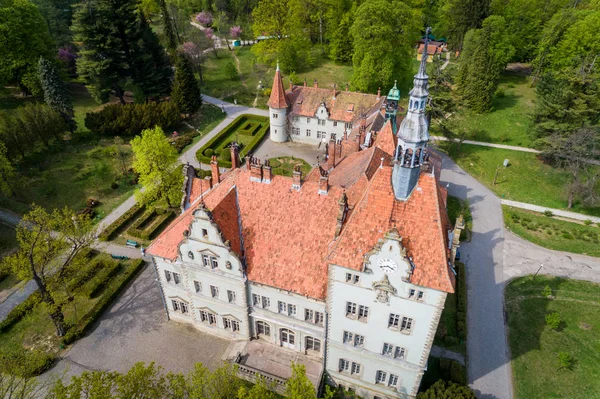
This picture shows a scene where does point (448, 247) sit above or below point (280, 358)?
above

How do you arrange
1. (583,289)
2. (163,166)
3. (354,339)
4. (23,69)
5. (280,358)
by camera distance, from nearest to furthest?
1. (354,339)
2. (280,358)
3. (583,289)
4. (163,166)
5. (23,69)

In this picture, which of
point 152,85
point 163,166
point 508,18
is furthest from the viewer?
point 508,18

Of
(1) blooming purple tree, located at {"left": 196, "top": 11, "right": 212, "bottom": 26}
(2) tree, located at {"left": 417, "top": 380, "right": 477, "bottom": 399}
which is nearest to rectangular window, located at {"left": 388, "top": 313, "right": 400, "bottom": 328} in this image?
(2) tree, located at {"left": 417, "top": 380, "right": 477, "bottom": 399}

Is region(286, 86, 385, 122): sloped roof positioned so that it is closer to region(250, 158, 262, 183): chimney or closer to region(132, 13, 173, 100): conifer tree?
region(132, 13, 173, 100): conifer tree

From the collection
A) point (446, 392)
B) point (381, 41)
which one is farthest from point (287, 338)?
point (381, 41)

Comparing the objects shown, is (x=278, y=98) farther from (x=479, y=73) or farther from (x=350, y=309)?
(x=350, y=309)

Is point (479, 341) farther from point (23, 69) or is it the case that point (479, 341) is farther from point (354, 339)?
point (23, 69)

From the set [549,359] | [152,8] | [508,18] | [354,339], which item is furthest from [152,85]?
[508,18]
